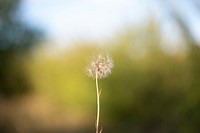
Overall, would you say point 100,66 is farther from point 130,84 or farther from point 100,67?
point 130,84

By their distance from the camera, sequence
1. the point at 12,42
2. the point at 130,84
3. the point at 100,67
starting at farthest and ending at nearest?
the point at 12,42
the point at 130,84
the point at 100,67

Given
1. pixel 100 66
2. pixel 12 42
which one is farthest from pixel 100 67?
pixel 12 42

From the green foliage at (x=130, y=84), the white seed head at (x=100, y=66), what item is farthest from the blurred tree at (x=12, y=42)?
the white seed head at (x=100, y=66)

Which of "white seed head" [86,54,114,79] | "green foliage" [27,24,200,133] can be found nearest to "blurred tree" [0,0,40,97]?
"green foliage" [27,24,200,133]

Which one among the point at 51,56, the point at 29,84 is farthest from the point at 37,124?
the point at 51,56

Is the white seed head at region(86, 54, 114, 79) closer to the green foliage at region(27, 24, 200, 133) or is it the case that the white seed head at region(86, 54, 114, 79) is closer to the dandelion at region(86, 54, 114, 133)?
the dandelion at region(86, 54, 114, 133)

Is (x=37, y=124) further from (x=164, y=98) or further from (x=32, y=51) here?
(x=164, y=98)
